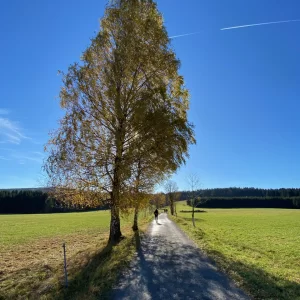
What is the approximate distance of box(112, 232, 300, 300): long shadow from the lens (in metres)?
7.15

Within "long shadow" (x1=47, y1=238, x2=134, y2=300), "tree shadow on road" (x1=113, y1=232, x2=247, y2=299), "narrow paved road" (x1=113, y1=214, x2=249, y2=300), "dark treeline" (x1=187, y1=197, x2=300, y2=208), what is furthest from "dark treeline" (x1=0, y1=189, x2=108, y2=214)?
"narrow paved road" (x1=113, y1=214, x2=249, y2=300)

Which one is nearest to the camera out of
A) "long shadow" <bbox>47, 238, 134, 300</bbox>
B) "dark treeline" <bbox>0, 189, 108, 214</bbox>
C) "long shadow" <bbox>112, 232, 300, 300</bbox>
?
"long shadow" <bbox>112, 232, 300, 300</bbox>

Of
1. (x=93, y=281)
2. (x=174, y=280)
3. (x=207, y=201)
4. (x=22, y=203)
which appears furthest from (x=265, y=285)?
(x=207, y=201)

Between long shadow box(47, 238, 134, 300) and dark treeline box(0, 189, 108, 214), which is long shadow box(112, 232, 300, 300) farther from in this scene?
dark treeline box(0, 189, 108, 214)

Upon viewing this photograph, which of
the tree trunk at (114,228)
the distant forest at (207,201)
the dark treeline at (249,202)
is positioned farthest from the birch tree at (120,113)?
the dark treeline at (249,202)

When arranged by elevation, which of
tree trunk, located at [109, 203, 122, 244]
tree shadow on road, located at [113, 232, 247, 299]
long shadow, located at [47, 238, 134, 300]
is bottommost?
long shadow, located at [47, 238, 134, 300]

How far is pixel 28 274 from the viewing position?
41.7 ft

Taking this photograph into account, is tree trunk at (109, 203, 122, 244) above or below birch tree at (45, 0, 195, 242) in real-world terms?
below

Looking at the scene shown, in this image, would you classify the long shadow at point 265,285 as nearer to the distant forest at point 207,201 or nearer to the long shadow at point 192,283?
Result: the long shadow at point 192,283

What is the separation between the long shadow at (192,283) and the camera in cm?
715

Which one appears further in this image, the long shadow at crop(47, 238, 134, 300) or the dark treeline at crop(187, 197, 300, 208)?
the dark treeline at crop(187, 197, 300, 208)

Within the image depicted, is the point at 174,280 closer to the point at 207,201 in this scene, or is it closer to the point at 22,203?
the point at 22,203

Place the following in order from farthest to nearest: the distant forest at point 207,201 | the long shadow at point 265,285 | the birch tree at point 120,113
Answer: the distant forest at point 207,201 → the birch tree at point 120,113 → the long shadow at point 265,285

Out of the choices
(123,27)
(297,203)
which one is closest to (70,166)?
(123,27)
